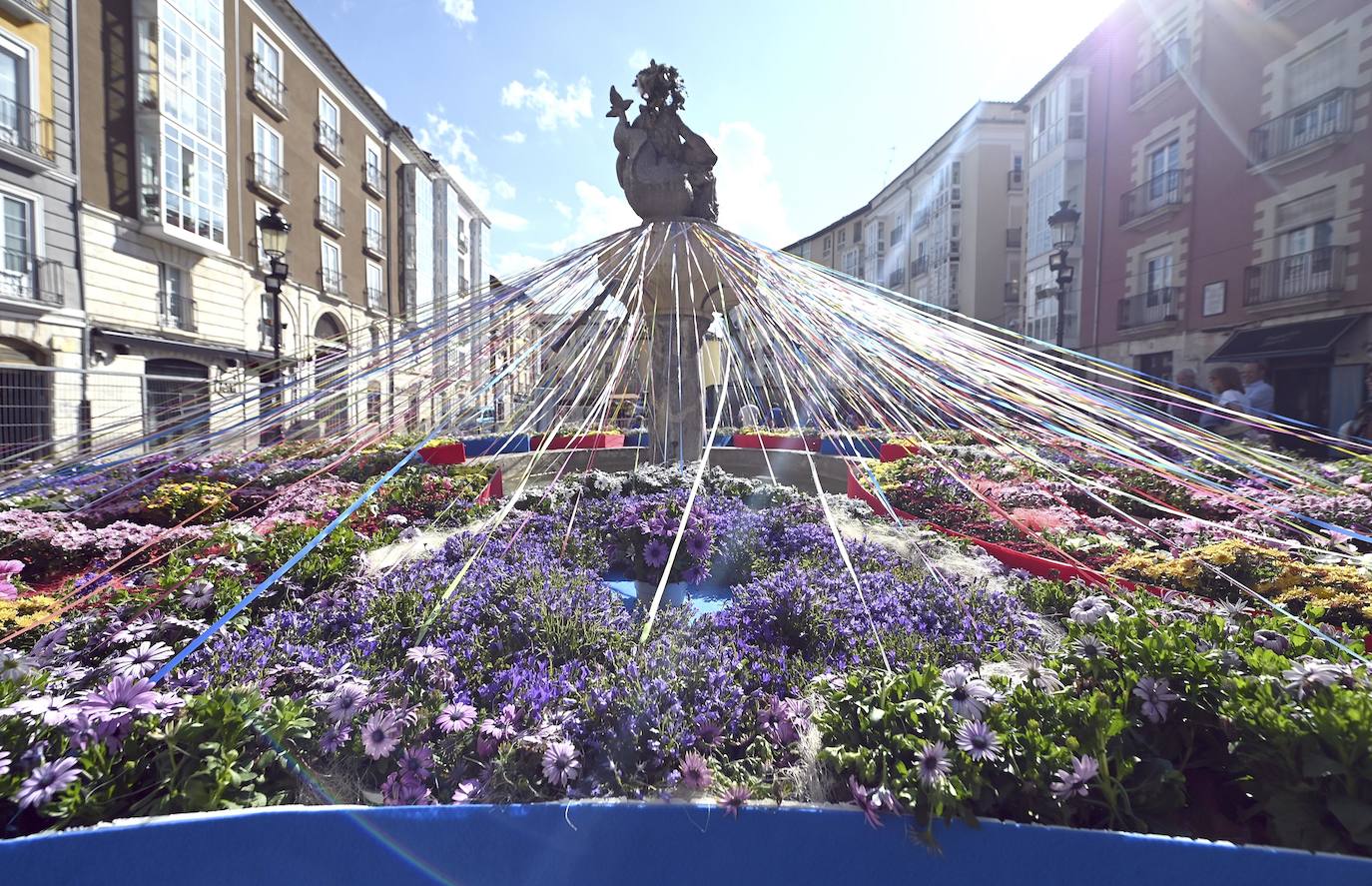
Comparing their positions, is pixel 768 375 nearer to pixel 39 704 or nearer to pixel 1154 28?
pixel 39 704

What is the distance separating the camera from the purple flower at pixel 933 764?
1.33 metres

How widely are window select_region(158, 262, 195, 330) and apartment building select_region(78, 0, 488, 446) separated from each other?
36mm

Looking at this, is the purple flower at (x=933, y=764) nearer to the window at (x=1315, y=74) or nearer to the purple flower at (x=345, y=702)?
the purple flower at (x=345, y=702)

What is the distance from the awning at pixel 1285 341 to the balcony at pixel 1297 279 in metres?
0.49

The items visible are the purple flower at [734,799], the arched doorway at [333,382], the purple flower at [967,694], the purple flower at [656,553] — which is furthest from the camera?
the purple flower at [656,553]

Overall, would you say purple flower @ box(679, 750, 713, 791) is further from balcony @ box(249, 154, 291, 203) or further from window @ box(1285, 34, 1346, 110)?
balcony @ box(249, 154, 291, 203)

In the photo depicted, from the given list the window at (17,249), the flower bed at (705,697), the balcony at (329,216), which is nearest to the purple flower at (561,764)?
the flower bed at (705,697)

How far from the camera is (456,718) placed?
170 centimetres

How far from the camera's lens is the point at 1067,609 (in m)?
2.70

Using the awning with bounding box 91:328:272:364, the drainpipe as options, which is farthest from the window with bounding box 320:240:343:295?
the drainpipe

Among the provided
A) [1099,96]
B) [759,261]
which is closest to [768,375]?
[759,261]

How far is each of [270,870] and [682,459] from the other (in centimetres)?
336

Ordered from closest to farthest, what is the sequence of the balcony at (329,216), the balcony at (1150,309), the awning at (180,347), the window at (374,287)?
the awning at (180,347), the balcony at (1150,309), the balcony at (329,216), the window at (374,287)

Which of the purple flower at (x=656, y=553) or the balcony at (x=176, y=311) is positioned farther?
the balcony at (x=176, y=311)
